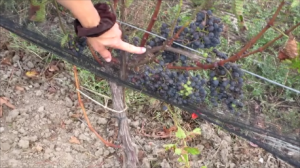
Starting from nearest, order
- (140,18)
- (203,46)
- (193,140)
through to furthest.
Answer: (203,46) → (193,140) → (140,18)

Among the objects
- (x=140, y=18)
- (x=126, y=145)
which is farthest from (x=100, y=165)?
(x=140, y=18)

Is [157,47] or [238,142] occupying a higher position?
[157,47]

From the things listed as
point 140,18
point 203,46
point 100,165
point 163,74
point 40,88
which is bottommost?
point 100,165

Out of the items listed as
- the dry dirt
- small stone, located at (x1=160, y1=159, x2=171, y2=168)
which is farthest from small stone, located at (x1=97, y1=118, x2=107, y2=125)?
small stone, located at (x1=160, y1=159, x2=171, y2=168)

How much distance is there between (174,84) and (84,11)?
426 millimetres

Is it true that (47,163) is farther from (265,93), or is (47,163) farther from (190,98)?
(265,93)

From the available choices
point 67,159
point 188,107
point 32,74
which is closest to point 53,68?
point 32,74

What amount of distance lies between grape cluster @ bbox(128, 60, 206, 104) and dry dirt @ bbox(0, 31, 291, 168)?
0.58 m

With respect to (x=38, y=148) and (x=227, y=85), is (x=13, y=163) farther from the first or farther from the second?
(x=227, y=85)

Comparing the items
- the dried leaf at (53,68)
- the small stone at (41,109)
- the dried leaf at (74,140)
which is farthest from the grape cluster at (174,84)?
the dried leaf at (53,68)

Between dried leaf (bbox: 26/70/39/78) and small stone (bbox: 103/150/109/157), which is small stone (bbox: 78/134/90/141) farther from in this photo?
dried leaf (bbox: 26/70/39/78)

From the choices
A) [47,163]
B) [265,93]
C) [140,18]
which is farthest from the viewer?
[140,18]

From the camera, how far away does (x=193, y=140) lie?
1990 mm

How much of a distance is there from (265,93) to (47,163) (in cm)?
109
